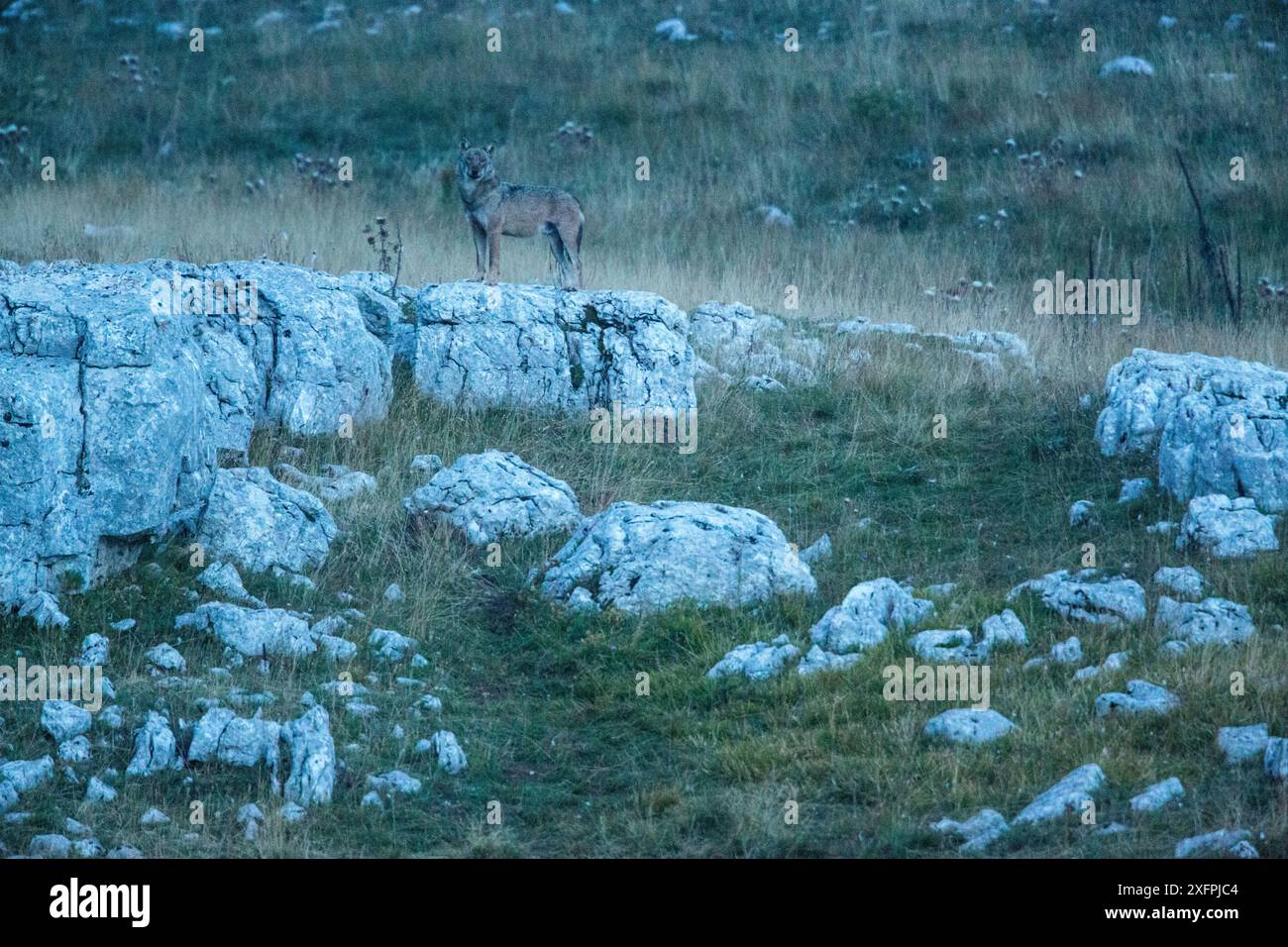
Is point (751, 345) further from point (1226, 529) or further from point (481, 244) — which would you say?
point (1226, 529)

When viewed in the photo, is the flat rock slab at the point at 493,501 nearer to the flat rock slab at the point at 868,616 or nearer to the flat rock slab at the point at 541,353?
the flat rock slab at the point at 541,353

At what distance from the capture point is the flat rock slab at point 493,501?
9.52 m

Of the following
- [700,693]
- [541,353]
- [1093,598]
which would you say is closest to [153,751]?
[700,693]

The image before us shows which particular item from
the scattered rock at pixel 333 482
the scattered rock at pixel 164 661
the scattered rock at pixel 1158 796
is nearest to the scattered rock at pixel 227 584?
the scattered rock at pixel 164 661

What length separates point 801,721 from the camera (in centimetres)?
733

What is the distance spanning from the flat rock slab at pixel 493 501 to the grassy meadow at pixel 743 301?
0.22 m

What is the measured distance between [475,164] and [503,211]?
0.48m

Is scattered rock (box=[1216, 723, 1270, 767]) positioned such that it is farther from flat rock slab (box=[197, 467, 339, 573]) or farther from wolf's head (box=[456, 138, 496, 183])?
wolf's head (box=[456, 138, 496, 183])

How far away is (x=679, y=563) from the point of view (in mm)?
8656

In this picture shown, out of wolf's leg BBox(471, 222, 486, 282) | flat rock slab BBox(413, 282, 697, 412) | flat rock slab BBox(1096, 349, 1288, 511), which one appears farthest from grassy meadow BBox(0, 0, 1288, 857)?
wolf's leg BBox(471, 222, 486, 282)

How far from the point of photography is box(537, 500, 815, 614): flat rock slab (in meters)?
8.59

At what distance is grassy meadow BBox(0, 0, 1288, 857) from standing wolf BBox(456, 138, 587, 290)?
1.71 metres

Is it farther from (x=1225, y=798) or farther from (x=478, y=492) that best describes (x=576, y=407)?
(x=1225, y=798)

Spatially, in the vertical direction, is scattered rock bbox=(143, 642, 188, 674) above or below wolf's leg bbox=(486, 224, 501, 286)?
below
